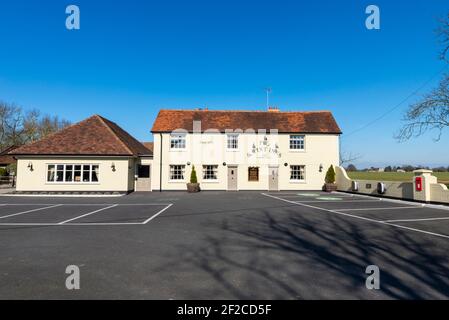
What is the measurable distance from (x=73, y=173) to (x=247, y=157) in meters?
15.3

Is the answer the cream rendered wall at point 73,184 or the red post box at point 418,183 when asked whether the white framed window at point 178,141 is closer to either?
the cream rendered wall at point 73,184

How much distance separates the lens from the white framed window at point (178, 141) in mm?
26500

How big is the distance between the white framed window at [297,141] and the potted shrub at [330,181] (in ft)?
11.3

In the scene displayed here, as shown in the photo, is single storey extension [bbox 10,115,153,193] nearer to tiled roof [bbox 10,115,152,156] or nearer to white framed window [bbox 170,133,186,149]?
tiled roof [bbox 10,115,152,156]

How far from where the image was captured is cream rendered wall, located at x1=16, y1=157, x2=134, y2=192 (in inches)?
893

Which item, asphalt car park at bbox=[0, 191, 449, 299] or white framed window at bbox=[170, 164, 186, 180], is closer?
asphalt car park at bbox=[0, 191, 449, 299]

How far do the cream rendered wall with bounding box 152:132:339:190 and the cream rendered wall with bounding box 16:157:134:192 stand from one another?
3.44m

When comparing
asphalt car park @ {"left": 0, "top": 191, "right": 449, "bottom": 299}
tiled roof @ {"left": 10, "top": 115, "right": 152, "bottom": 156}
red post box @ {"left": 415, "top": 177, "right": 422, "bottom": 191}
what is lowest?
asphalt car park @ {"left": 0, "top": 191, "right": 449, "bottom": 299}

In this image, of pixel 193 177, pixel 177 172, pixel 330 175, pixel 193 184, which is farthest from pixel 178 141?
pixel 330 175

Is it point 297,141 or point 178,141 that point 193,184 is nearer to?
point 178,141

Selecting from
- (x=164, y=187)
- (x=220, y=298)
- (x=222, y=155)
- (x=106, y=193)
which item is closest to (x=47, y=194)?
(x=106, y=193)

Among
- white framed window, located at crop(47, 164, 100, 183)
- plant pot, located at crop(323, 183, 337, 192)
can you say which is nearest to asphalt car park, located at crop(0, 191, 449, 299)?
white framed window, located at crop(47, 164, 100, 183)

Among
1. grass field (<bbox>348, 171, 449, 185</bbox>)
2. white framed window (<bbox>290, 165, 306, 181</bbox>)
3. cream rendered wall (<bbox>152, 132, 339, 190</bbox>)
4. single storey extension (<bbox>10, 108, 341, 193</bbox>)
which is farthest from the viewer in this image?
grass field (<bbox>348, 171, 449, 185</bbox>)

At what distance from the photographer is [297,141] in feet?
90.0
